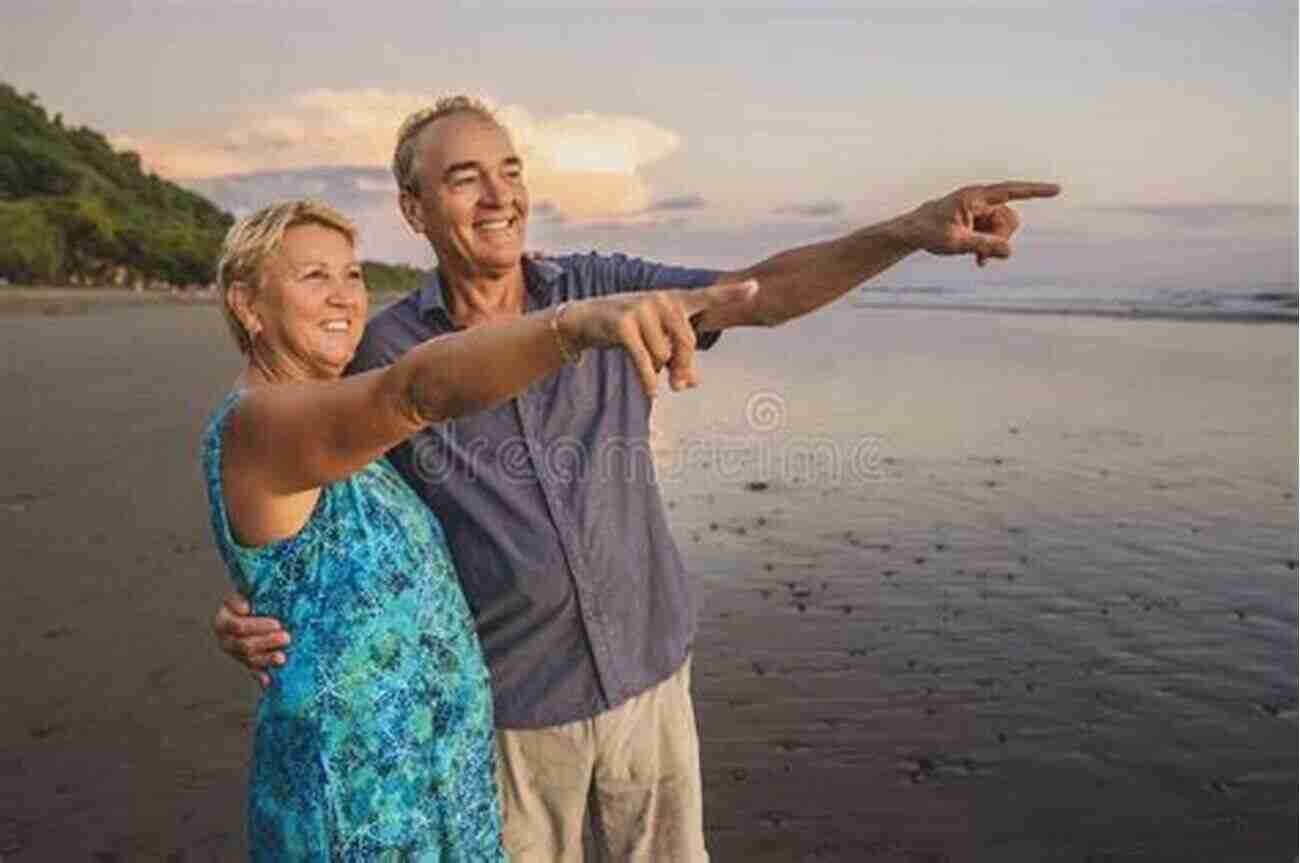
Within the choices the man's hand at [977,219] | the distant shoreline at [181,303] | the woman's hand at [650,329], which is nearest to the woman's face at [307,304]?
the woman's hand at [650,329]

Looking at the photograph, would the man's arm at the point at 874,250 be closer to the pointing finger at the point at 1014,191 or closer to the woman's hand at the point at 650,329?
the pointing finger at the point at 1014,191

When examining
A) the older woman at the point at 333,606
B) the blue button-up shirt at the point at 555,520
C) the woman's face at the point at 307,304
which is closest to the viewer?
the older woman at the point at 333,606

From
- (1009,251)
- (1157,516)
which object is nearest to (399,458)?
(1009,251)

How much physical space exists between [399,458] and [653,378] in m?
1.31

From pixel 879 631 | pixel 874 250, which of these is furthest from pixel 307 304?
pixel 879 631

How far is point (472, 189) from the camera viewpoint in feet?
10.2

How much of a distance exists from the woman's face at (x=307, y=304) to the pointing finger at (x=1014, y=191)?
133 centimetres

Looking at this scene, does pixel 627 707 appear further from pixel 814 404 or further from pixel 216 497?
pixel 814 404

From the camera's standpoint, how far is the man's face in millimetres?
3100

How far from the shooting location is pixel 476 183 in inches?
122

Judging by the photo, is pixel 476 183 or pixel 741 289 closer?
pixel 741 289

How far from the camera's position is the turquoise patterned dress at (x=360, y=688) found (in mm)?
2479

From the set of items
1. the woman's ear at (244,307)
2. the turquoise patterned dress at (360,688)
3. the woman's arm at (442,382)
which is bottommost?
the turquoise patterned dress at (360,688)

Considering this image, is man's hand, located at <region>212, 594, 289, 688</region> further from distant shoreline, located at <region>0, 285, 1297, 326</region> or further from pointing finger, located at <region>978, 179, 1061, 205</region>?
distant shoreline, located at <region>0, 285, 1297, 326</region>
